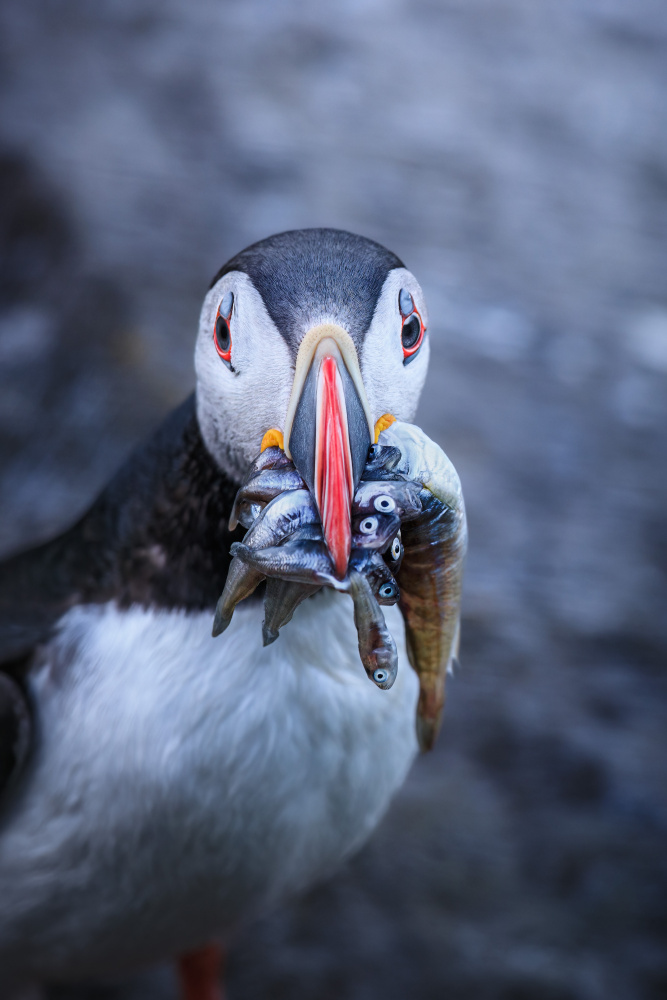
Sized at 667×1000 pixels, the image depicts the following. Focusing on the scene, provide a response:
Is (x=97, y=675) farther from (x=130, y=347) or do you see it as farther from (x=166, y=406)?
(x=130, y=347)

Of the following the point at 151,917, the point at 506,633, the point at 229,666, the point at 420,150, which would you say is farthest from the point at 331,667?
the point at 420,150

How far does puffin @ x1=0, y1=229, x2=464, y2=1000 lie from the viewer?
67.3 inches

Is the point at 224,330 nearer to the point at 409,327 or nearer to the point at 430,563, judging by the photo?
the point at 409,327

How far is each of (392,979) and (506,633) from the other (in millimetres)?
1115

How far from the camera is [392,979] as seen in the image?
317 cm

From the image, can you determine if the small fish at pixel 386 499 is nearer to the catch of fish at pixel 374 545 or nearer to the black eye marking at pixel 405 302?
the catch of fish at pixel 374 545

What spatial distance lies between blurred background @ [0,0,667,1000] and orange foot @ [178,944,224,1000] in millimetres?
268

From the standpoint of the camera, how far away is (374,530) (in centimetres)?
141

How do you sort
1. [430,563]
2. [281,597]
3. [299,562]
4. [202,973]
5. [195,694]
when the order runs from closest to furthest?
1. [299,562]
2. [281,597]
3. [430,563]
4. [195,694]
5. [202,973]

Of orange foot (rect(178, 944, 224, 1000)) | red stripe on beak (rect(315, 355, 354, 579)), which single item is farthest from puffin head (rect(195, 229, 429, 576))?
orange foot (rect(178, 944, 224, 1000))

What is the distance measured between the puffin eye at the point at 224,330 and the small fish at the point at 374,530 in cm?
43

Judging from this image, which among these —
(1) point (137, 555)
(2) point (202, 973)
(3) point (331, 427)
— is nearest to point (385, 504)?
(3) point (331, 427)

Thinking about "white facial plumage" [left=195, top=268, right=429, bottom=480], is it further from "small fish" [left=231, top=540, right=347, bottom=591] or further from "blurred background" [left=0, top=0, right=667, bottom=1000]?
"blurred background" [left=0, top=0, right=667, bottom=1000]

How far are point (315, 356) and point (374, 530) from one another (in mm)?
279
